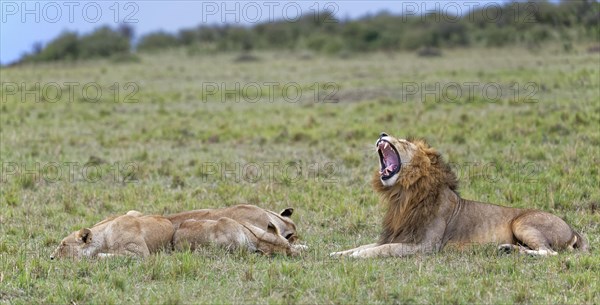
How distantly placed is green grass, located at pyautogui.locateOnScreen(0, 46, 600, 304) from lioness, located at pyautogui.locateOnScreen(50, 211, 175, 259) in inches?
11.5

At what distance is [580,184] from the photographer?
12.9 m

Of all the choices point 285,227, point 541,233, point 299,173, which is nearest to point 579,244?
point 541,233

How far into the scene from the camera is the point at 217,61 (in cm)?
4562

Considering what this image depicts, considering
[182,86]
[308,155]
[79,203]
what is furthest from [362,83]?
[79,203]

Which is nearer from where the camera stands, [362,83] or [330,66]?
[362,83]

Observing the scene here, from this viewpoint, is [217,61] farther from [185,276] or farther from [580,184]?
[185,276]

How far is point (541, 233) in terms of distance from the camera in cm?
884

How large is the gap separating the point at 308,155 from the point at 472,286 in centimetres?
998

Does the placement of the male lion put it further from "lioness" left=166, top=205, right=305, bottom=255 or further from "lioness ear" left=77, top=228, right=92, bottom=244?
"lioness ear" left=77, top=228, right=92, bottom=244

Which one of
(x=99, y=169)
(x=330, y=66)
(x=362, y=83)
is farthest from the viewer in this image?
(x=330, y=66)

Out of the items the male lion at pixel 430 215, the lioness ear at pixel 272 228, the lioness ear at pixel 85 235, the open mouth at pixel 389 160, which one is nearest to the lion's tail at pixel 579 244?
the male lion at pixel 430 215

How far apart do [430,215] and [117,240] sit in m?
3.09

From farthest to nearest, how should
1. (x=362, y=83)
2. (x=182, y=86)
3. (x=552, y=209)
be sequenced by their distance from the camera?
1. (x=182, y=86)
2. (x=362, y=83)
3. (x=552, y=209)

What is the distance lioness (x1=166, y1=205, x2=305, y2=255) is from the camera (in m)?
8.88
